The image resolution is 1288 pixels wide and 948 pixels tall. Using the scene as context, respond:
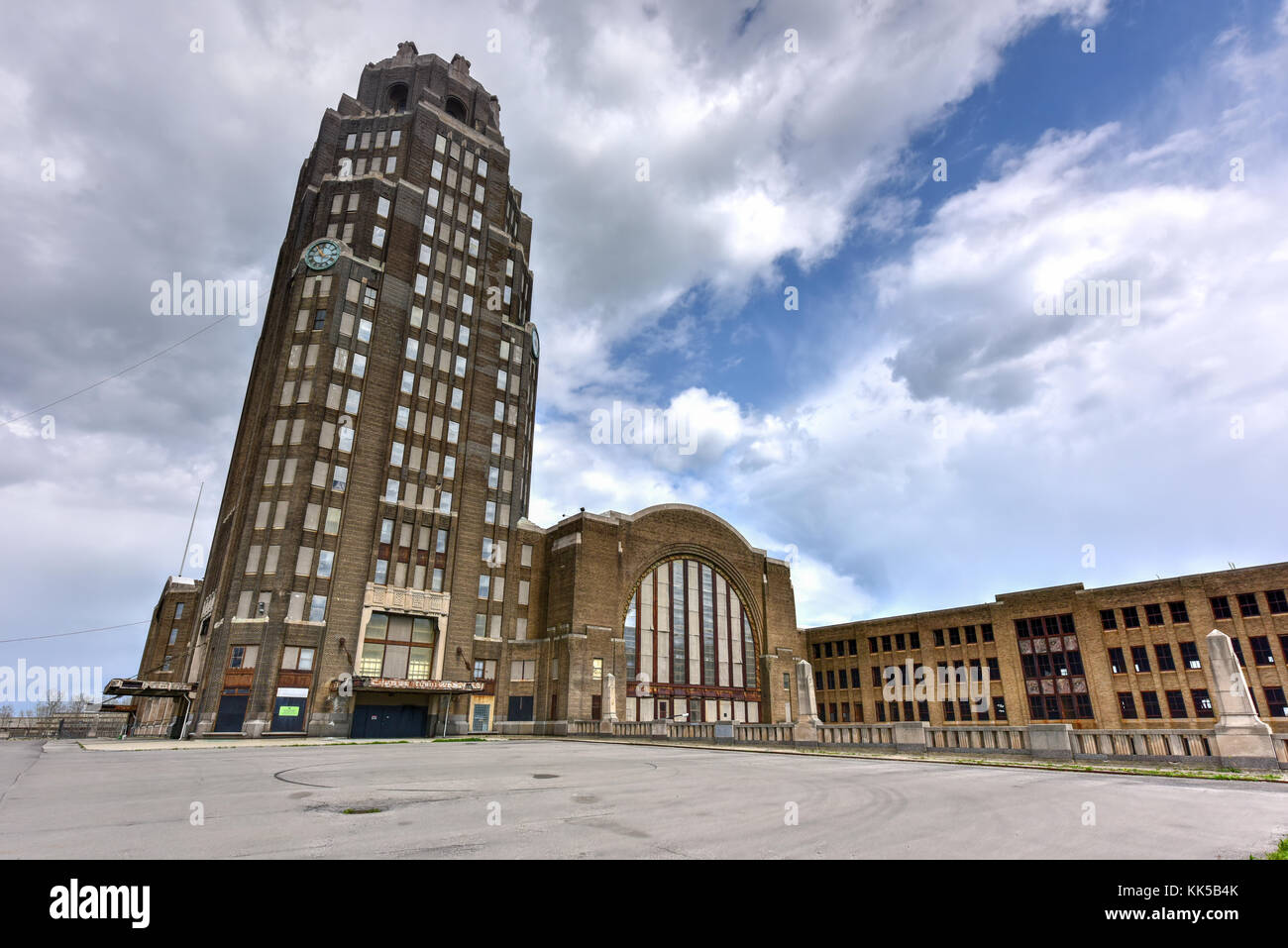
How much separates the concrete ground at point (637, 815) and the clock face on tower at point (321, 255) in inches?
1845

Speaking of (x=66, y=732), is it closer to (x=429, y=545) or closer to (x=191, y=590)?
(x=191, y=590)

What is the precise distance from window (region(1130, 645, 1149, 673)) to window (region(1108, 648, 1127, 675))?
650 millimetres

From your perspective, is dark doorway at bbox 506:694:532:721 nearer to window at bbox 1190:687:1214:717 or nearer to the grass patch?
window at bbox 1190:687:1214:717

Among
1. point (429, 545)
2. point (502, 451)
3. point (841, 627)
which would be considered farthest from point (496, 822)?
point (841, 627)

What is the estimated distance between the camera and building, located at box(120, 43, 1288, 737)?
4488cm

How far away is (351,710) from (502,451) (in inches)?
991

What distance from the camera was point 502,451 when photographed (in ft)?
196

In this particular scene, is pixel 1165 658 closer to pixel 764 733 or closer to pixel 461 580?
A: pixel 764 733

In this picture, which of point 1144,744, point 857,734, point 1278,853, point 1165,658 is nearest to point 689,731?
point 857,734

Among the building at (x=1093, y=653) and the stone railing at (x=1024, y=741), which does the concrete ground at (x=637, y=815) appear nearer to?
the stone railing at (x=1024, y=741)

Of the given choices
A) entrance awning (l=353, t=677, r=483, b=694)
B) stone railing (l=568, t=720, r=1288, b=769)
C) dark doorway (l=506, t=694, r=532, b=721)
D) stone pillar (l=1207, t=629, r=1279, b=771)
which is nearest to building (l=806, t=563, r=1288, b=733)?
stone railing (l=568, t=720, r=1288, b=769)

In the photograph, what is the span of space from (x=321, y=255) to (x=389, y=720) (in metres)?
39.3

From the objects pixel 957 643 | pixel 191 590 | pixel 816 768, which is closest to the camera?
pixel 816 768

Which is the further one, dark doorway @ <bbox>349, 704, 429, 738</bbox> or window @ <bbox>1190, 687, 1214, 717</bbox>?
dark doorway @ <bbox>349, 704, 429, 738</bbox>
